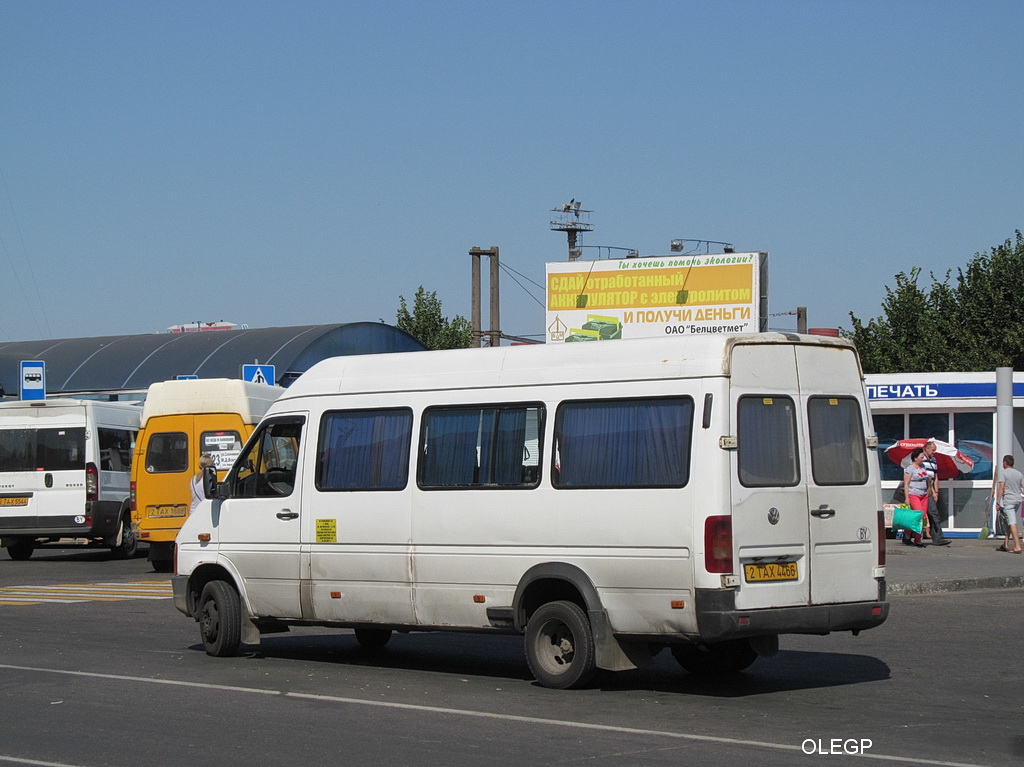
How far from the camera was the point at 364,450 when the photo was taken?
1130cm

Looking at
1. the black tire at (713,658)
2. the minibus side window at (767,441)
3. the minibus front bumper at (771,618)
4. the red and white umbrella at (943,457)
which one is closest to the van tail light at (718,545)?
the minibus front bumper at (771,618)

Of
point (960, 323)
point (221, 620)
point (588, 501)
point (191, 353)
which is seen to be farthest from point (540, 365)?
point (960, 323)

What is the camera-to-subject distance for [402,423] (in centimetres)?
1111

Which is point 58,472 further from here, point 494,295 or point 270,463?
point 494,295

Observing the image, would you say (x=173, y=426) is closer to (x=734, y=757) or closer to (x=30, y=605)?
(x=30, y=605)

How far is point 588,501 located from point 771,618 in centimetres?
152

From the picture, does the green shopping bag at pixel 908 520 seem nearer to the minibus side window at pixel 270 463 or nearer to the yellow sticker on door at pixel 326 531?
the minibus side window at pixel 270 463

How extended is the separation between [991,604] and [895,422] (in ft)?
36.6

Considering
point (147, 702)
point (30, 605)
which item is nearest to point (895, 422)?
point (30, 605)

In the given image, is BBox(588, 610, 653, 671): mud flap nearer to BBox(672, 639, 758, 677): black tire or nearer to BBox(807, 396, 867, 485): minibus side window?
BBox(672, 639, 758, 677): black tire

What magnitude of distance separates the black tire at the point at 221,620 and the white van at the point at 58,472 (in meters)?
13.9

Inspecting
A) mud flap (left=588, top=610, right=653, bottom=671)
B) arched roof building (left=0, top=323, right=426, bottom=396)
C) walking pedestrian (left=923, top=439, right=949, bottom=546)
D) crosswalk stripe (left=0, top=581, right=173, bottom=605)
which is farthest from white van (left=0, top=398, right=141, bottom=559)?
arched roof building (left=0, top=323, right=426, bottom=396)

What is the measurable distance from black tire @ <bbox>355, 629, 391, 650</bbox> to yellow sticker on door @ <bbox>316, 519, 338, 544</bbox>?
1570 millimetres

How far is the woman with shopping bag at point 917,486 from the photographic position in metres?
23.9
